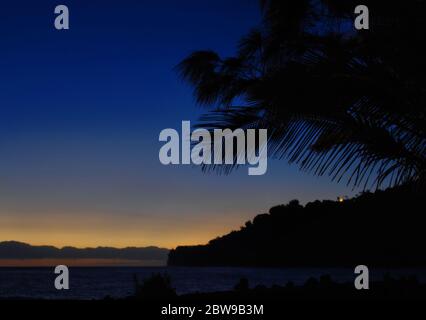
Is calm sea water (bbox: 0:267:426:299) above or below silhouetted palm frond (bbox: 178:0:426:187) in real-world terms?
below

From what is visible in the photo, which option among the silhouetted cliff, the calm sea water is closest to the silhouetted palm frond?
the calm sea water

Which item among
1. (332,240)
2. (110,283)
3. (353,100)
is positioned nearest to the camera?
(353,100)

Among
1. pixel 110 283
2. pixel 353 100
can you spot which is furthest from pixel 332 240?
pixel 353 100

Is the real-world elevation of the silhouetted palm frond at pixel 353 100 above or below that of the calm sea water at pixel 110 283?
above

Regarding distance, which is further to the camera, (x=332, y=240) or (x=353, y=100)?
(x=332, y=240)

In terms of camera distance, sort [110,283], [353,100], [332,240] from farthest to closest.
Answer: [332,240] < [110,283] < [353,100]

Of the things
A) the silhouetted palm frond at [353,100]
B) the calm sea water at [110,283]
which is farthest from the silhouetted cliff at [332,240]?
the silhouetted palm frond at [353,100]

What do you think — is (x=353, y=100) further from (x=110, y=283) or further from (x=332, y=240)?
(x=332, y=240)

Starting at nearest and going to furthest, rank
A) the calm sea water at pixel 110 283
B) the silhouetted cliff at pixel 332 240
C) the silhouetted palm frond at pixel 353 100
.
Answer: the silhouetted palm frond at pixel 353 100 < the calm sea water at pixel 110 283 < the silhouetted cliff at pixel 332 240

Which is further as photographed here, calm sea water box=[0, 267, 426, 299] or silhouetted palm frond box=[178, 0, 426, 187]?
calm sea water box=[0, 267, 426, 299]

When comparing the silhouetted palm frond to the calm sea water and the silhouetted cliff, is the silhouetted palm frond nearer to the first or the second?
the calm sea water

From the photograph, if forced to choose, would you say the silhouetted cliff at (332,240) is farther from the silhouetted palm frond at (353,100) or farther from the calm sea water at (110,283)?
the silhouetted palm frond at (353,100)

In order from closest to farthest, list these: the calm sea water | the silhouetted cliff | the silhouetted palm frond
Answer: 1. the silhouetted palm frond
2. the calm sea water
3. the silhouetted cliff

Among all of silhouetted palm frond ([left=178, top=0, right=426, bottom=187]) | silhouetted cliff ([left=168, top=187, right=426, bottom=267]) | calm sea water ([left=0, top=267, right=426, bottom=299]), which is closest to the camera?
silhouetted palm frond ([left=178, top=0, right=426, bottom=187])
